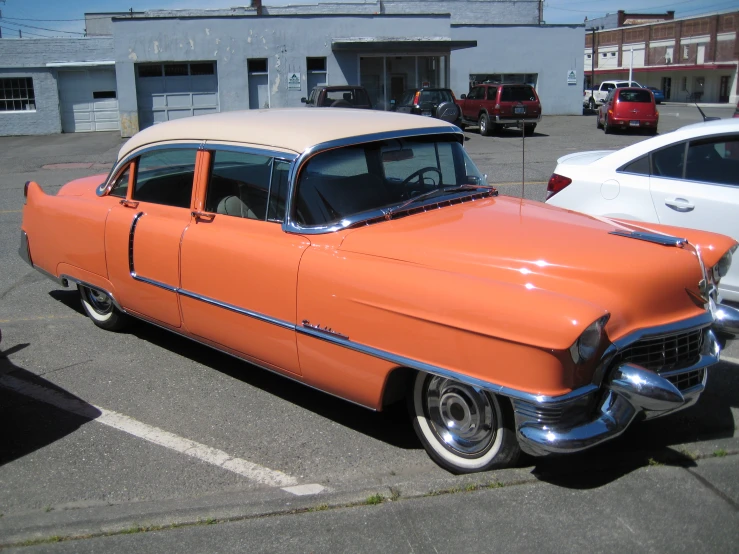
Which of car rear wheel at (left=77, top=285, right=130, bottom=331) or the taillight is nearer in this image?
car rear wheel at (left=77, top=285, right=130, bottom=331)

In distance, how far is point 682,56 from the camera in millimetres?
64438

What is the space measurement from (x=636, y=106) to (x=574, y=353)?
82.0 ft

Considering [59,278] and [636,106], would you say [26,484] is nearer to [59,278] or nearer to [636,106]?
[59,278]

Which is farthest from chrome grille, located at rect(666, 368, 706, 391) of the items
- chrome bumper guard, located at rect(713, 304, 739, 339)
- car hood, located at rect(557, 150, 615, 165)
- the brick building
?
the brick building

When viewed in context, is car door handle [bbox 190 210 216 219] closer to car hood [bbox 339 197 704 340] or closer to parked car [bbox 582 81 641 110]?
car hood [bbox 339 197 704 340]

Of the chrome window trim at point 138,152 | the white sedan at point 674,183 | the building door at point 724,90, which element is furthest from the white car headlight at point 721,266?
the building door at point 724,90

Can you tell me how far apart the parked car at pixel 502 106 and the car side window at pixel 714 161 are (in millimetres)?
18689

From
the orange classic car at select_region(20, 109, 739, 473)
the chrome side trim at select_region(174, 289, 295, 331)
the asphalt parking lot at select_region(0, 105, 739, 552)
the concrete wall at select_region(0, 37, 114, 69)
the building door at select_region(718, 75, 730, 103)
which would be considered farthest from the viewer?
the building door at select_region(718, 75, 730, 103)

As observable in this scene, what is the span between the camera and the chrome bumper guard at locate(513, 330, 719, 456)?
124 inches

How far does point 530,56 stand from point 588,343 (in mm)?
33266

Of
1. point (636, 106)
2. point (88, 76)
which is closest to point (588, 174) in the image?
point (636, 106)

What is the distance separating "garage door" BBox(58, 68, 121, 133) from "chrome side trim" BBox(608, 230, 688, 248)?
30815 mm

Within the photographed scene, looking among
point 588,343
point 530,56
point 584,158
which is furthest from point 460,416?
point 530,56

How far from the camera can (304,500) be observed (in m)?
3.37
